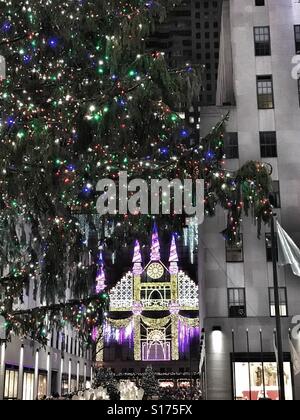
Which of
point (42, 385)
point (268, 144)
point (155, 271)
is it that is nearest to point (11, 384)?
point (42, 385)

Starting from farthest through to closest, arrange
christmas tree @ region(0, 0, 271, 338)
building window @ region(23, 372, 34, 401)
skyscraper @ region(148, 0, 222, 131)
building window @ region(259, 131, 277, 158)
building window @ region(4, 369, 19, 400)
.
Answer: skyscraper @ region(148, 0, 222, 131) → building window @ region(23, 372, 34, 401) → building window @ region(259, 131, 277, 158) → building window @ region(4, 369, 19, 400) → christmas tree @ region(0, 0, 271, 338)

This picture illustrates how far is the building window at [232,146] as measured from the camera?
36594 millimetres

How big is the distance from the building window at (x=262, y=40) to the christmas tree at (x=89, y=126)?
94.6 feet

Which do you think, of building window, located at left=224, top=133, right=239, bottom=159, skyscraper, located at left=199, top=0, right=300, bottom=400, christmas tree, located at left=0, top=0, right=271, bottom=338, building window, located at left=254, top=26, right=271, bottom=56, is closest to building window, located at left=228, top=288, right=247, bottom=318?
skyscraper, located at left=199, top=0, right=300, bottom=400

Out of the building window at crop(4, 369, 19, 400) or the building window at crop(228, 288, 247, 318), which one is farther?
the building window at crop(228, 288, 247, 318)

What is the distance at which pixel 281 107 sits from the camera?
3694 centimetres

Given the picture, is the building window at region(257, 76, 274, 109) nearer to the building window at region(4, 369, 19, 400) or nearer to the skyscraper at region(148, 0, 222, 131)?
the building window at region(4, 369, 19, 400)

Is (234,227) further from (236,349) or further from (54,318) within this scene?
(236,349)

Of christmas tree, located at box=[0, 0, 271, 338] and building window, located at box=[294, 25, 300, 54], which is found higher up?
building window, located at box=[294, 25, 300, 54]

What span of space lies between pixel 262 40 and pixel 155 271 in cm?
5029

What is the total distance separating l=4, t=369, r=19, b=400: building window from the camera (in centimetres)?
3250

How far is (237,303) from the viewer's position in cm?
3456

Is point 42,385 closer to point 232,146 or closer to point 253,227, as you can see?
point 253,227

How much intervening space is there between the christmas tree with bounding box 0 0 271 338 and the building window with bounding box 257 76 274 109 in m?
27.7
